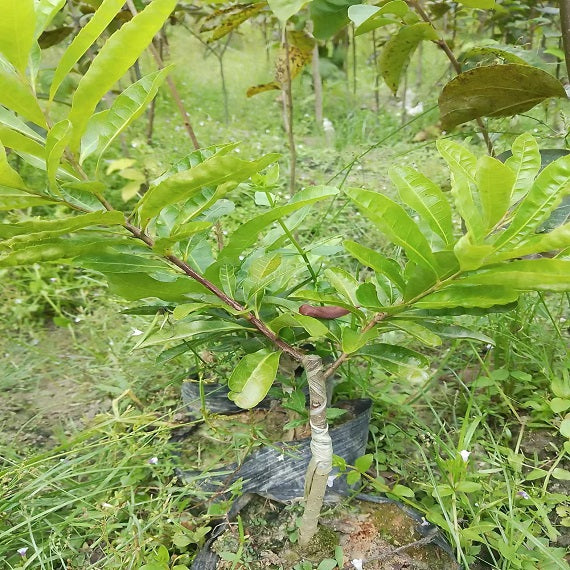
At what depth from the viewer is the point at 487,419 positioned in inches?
50.4

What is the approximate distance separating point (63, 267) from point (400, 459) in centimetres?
191

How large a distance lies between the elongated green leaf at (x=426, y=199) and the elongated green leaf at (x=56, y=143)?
14.4 inches

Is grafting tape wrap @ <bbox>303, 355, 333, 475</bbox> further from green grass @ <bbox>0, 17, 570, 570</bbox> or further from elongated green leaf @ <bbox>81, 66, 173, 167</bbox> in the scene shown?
elongated green leaf @ <bbox>81, 66, 173, 167</bbox>

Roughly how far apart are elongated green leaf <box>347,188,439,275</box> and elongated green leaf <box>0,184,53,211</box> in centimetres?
35

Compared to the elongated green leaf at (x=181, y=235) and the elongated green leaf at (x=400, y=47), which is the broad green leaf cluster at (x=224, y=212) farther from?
the elongated green leaf at (x=400, y=47)

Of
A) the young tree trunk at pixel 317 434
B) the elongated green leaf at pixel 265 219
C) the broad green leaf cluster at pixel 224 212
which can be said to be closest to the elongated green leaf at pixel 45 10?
the broad green leaf cluster at pixel 224 212

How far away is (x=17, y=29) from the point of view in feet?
1.65

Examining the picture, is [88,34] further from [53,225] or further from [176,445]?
[176,445]

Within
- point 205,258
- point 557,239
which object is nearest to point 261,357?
point 205,258

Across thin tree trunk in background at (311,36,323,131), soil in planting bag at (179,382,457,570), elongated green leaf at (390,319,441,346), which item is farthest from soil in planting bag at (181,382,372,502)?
thin tree trunk in background at (311,36,323,131)

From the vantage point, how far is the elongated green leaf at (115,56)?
1.68 ft

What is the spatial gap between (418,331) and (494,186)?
26cm

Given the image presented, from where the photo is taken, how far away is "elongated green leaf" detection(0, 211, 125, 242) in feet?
1.68

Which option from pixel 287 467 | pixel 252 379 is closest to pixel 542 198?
pixel 252 379
